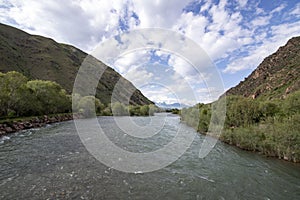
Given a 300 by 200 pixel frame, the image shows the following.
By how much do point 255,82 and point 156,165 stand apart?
488ft

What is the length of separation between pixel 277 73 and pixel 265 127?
4762 inches

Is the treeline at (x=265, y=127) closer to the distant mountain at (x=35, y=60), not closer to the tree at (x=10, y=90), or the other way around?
the tree at (x=10, y=90)

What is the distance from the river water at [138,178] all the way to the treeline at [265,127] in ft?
7.02

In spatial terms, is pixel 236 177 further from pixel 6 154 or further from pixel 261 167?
pixel 6 154

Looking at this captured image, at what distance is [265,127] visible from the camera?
24.9 m

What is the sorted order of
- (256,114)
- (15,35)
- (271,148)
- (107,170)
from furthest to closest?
(15,35) < (256,114) < (271,148) < (107,170)

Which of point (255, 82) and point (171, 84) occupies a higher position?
point (255, 82)

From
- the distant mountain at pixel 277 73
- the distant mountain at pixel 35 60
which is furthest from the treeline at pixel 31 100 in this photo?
the distant mountain at pixel 277 73

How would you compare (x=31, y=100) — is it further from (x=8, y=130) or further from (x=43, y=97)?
(x=8, y=130)

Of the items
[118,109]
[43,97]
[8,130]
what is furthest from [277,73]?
[8,130]

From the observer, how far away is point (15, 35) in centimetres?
18012

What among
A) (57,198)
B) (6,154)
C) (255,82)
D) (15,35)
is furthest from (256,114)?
(15,35)

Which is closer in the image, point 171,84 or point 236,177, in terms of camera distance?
point 236,177

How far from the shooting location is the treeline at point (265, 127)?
67.5ft
